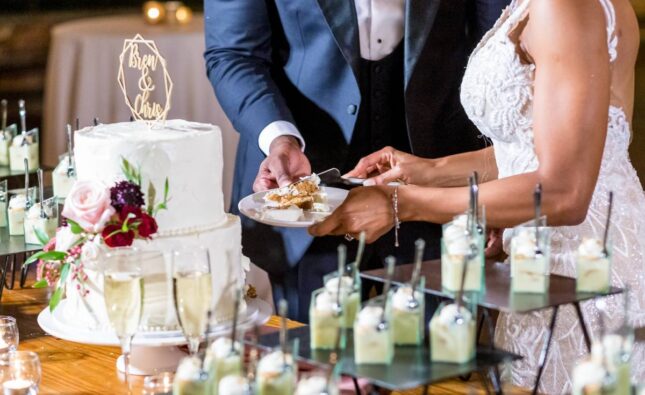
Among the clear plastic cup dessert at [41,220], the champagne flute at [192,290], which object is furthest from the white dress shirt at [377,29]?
the champagne flute at [192,290]

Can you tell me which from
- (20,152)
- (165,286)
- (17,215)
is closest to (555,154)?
(165,286)

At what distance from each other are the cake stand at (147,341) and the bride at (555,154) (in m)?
0.39

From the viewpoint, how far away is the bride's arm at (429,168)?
333 centimetres

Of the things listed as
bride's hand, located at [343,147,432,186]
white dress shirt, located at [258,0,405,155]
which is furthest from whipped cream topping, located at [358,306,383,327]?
white dress shirt, located at [258,0,405,155]

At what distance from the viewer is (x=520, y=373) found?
9.70 ft

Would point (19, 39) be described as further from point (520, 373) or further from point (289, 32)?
point (520, 373)

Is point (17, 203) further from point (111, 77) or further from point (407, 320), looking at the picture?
point (111, 77)

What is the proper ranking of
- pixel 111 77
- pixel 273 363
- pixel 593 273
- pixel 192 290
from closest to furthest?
pixel 273 363 < pixel 593 273 < pixel 192 290 < pixel 111 77

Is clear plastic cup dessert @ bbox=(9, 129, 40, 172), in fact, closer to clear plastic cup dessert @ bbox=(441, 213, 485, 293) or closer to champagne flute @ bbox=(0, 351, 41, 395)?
champagne flute @ bbox=(0, 351, 41, 395)

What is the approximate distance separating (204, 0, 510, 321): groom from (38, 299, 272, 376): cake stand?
0.87 m

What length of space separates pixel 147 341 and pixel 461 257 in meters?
0.80

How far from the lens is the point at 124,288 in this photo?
2.41m

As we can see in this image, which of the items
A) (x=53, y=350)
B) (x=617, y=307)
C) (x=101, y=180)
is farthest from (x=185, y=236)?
(x=617, y=307)

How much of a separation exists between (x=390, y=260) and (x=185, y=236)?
35.5 inches
